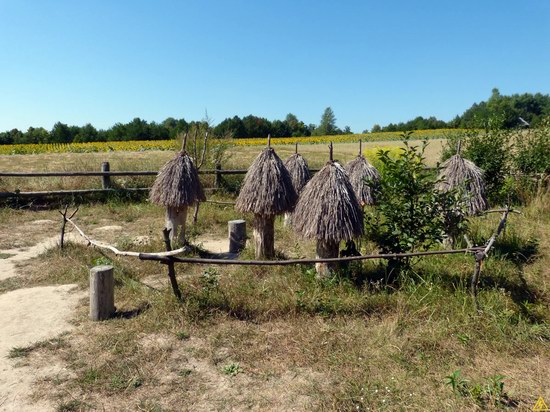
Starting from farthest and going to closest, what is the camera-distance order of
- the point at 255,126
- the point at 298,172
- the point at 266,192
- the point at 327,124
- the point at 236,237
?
the point at 327,124 → the point at 255,126 → the point at 298,172 → the point at 236,237 → the point at 266,192

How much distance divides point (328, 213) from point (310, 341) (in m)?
1.65

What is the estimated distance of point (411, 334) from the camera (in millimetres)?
3873

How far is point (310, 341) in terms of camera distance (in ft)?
12.6

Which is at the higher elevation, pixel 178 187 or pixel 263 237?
pixel 178 187

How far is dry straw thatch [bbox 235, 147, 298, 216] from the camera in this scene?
6.02 m

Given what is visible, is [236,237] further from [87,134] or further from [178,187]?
[87,134]

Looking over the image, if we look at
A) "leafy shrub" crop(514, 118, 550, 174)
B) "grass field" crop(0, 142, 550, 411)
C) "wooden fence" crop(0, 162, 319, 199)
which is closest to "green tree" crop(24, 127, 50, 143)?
"wooden fence" crop(0, 162, 319, 199)

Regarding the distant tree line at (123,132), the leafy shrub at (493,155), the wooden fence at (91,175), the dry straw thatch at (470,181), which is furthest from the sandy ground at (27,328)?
the distant tree line at (123,132)

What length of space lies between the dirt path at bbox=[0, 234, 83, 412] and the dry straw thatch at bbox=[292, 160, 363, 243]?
121 inches

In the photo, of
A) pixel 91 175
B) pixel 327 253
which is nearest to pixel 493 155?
pixel 327 253

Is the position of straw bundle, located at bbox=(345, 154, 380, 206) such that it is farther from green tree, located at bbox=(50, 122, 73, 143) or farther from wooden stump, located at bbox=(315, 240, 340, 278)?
green tree, located at bbox=(50, 122, 73, 143)

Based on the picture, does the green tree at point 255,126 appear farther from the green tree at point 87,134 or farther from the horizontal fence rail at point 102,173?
the horizontal fence rail at point 102,173

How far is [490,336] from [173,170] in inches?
221

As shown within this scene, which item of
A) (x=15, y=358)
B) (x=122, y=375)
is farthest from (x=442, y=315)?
(x=15, y=358)
